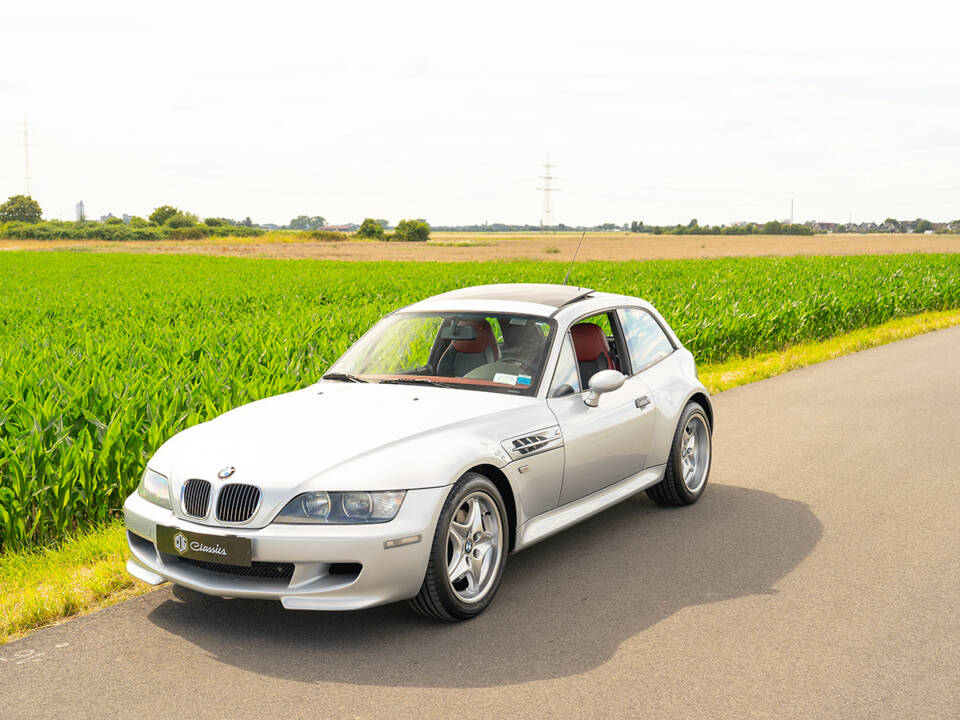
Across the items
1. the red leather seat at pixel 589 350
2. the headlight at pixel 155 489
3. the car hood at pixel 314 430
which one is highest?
the red leather seat at pixel 589 350

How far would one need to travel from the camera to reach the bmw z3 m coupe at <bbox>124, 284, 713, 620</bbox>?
4.38 metres

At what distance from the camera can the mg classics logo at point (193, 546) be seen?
14.4ft

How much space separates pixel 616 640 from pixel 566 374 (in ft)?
5.94

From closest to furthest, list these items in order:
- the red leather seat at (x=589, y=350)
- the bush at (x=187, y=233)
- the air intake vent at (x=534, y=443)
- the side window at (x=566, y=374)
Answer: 1. the air intake vent at (x=534, y=443)
2. the side window at (x=566, y=374)
3. the red leather seat at (x=589, y=350)
4. the bush at (x=187, y=233)

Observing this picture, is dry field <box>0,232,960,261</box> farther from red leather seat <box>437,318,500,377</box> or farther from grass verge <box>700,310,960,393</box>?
red leather seat <box>437,318,500,377</box>

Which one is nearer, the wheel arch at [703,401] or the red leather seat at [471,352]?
the red leather seat at [471,352]

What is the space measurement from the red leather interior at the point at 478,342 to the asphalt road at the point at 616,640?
1.29 meters

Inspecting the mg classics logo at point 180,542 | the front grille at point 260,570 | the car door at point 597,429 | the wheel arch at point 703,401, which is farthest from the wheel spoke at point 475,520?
the wheel arch at point 703,401

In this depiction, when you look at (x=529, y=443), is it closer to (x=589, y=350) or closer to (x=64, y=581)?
(x=589, y=350)

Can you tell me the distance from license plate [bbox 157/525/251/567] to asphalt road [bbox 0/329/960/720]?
16.0 inches

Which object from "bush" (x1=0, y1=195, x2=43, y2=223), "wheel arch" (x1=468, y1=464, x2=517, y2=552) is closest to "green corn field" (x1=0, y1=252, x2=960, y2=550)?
"wheel arch" (x1=468, y1=464, x2=517, y2=552)

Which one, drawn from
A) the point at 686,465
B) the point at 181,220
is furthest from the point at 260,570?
the point at 181,220

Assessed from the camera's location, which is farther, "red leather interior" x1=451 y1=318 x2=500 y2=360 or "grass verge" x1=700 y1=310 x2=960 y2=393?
"grass verge" x1=700 y1=310 x2=960 y2=393

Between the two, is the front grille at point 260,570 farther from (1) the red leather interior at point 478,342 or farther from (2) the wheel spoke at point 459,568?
(1) the red leather interior at point 478,342
